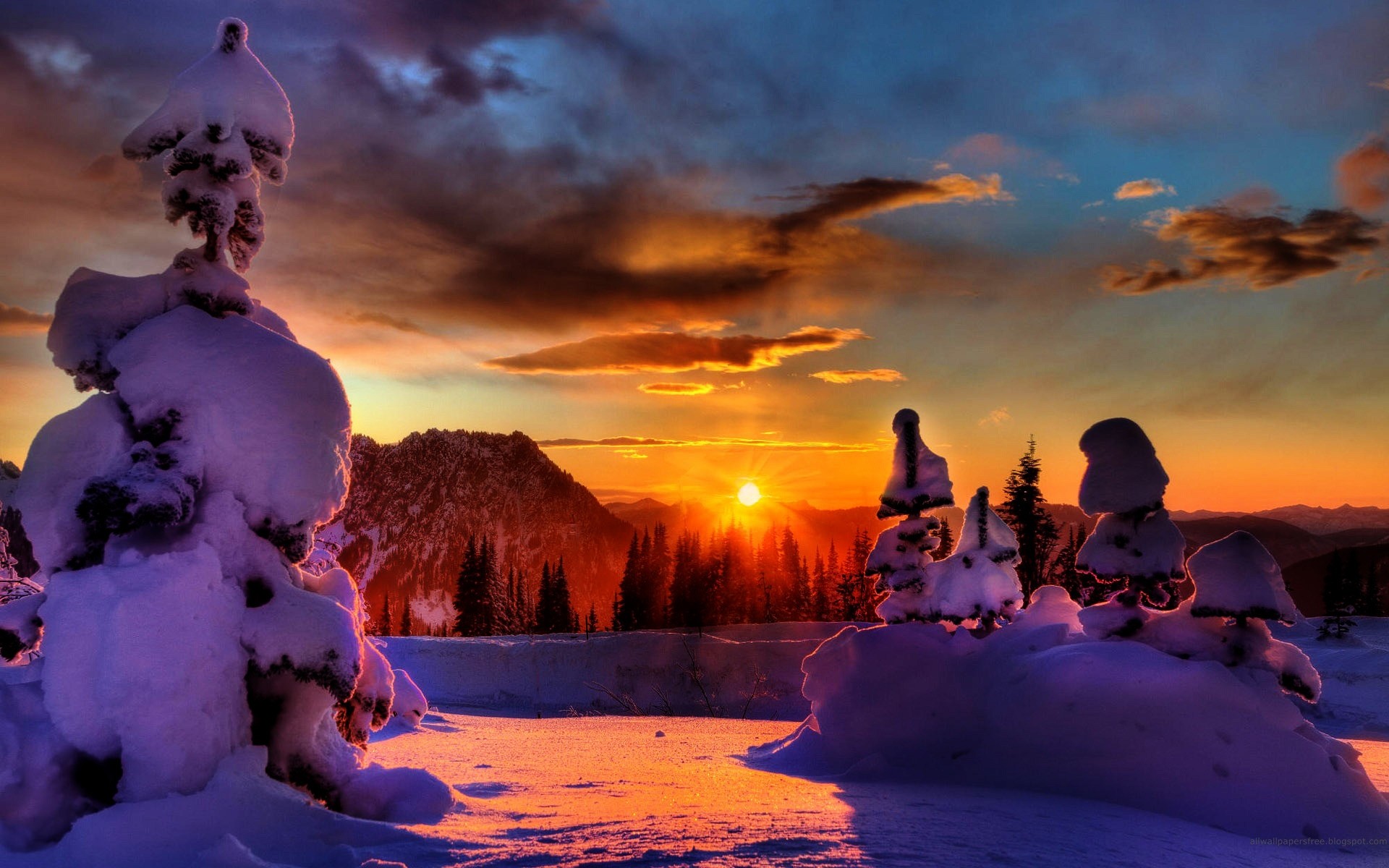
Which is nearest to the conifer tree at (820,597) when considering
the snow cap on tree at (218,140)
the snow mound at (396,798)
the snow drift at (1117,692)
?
the snow drift at (1117,692)

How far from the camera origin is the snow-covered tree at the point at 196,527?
5758mm

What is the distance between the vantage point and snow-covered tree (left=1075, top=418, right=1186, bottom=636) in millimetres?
12312

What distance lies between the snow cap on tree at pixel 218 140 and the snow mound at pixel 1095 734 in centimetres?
999

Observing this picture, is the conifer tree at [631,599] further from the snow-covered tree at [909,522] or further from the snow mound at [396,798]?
the snow mound at [396,798]

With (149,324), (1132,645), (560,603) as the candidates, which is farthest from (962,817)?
(560,603)

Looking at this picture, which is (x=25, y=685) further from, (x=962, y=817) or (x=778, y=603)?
(x=778, y=603)

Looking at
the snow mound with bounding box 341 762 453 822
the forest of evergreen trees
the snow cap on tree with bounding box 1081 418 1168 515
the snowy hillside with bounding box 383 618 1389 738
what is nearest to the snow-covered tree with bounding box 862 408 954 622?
the snow cap on tree with bounding box 1081 418 1168 515

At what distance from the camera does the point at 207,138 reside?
709 centimetres

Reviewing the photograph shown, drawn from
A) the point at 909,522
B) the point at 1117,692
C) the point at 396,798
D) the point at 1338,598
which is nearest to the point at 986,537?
the point at 909,522

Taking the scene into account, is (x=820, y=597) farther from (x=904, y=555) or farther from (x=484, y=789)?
(x=484, y=789)

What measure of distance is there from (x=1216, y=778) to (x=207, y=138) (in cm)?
1251

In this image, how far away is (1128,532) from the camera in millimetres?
12594

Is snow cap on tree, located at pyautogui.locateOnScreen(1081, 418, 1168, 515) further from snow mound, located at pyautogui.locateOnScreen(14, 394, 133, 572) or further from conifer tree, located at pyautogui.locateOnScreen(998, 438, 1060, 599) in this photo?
conifer tree, located at pyautogui.locateOnScreen(998, 438, 1060, 599)

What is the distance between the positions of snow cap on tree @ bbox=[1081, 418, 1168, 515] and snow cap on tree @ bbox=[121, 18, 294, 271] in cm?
1158
